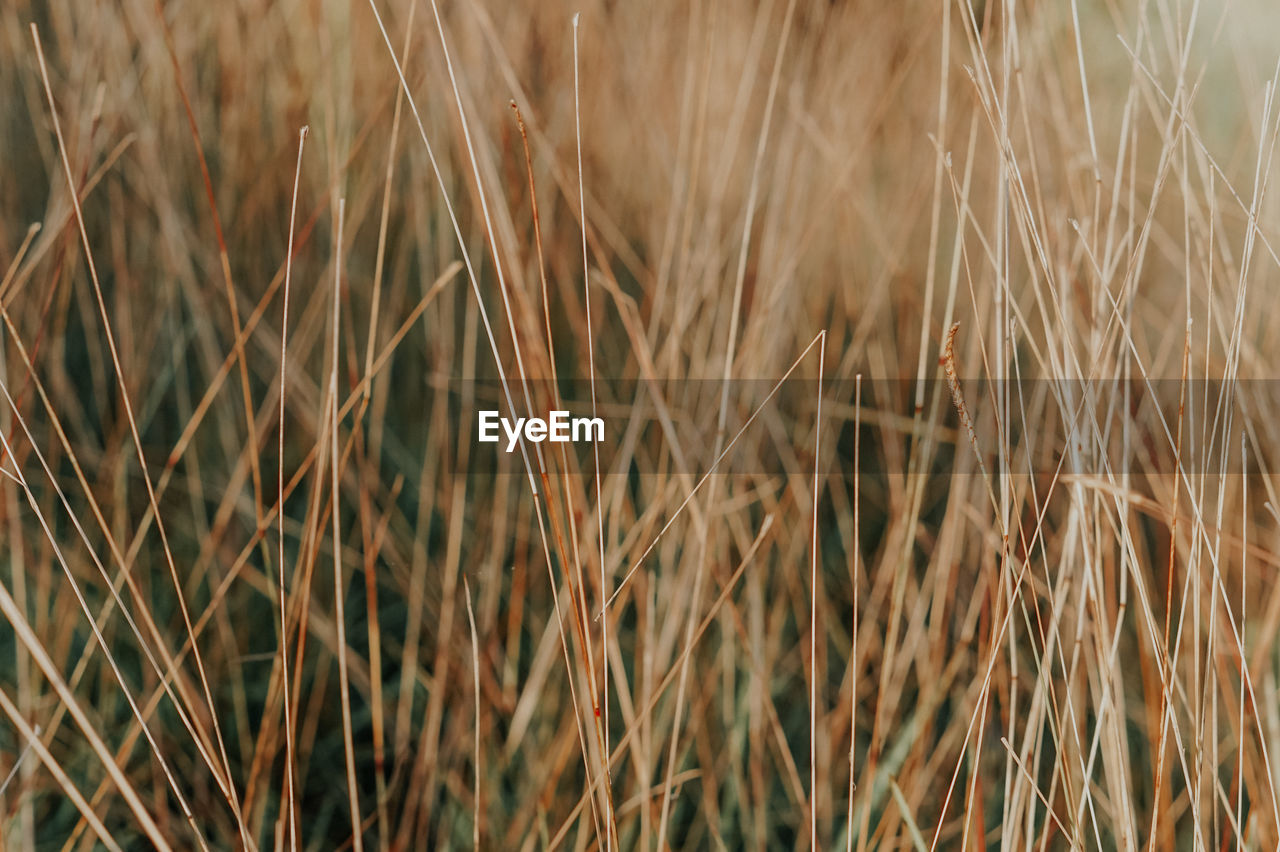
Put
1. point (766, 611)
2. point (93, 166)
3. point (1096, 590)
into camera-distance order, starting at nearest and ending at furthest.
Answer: point (1096, 590), point (766, 611), point (93, 166)

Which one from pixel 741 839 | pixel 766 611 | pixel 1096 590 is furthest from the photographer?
pixel 766 611

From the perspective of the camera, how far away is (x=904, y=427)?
70 centimetres

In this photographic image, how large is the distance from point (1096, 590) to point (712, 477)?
212 mm

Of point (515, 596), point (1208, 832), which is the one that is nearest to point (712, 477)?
point (515, 596)

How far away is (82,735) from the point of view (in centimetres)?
56

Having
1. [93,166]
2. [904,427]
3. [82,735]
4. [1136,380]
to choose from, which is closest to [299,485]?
[82,735]

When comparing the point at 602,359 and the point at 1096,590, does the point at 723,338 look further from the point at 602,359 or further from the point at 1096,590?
the point at 1096,590

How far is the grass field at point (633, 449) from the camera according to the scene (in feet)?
1.46

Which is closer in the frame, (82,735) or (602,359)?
(82,735)

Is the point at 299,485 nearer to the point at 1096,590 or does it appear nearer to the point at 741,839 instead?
the point at 741,839

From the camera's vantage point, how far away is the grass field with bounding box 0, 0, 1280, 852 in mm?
446

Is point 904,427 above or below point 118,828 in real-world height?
above

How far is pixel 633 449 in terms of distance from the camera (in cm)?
63

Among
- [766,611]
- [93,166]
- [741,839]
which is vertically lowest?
[741,839]
